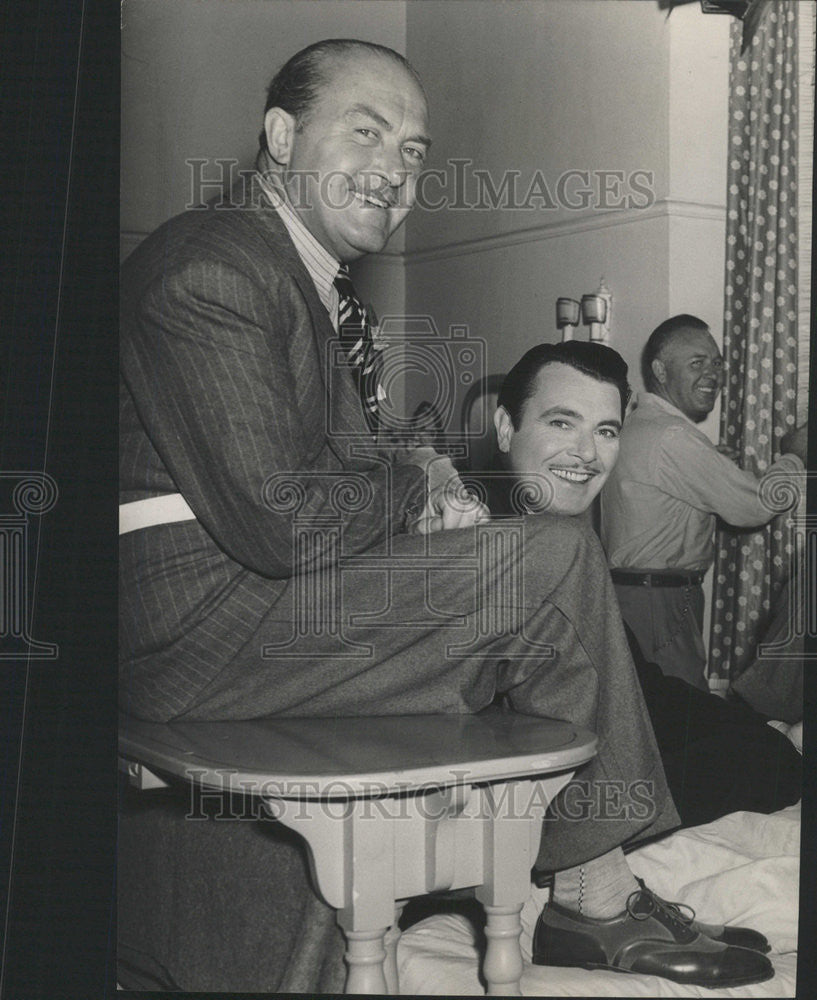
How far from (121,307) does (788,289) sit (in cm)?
98

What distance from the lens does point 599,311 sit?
5.58 ft

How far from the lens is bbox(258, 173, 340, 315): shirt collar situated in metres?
1.67

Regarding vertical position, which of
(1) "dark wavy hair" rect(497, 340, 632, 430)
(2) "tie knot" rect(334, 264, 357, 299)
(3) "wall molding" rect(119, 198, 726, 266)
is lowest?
(1) "dark wavy hair" rect(497, 340, 632, 430)

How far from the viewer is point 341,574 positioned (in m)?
1.62

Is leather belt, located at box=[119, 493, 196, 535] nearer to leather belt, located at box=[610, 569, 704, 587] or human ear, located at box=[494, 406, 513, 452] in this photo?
human ear, located at box=[494, 406, 513, 452]

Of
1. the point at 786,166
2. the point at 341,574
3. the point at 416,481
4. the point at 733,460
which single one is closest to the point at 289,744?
the point at 341,574

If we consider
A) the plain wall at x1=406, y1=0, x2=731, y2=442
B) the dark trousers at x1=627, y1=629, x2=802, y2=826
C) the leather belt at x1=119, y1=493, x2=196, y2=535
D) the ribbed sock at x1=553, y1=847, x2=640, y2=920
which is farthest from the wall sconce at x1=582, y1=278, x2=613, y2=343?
the ribbed sock at x1=553, y1=847, x2=640, y2=920

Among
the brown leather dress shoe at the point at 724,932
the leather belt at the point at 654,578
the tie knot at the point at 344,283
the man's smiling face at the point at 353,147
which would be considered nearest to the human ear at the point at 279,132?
the man's smiling face at the point at 353,147

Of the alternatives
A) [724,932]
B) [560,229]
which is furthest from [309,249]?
[724,932]

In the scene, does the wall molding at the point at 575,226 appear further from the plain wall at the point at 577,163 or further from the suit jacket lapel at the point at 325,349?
the suit jacket lapel at the point at 325,349

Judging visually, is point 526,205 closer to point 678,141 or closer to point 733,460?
point 678,141

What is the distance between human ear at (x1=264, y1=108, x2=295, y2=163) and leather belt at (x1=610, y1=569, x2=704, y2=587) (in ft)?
2.55

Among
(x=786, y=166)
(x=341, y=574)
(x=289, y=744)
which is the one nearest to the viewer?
(x=289, y=744)

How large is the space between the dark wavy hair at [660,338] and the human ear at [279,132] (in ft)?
1.94
